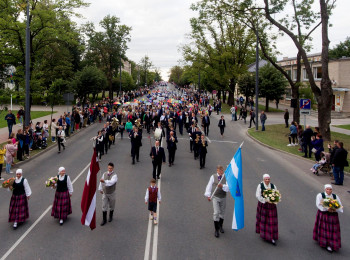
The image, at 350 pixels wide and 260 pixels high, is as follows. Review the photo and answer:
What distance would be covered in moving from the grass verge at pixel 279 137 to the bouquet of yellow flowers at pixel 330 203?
10124 mm

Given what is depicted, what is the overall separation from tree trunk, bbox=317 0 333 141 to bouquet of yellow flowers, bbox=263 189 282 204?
50.2ft

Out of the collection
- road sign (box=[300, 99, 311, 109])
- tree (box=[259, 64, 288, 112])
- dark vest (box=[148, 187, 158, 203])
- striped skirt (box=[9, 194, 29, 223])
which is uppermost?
tree (box=[259, 64, 288, 112])

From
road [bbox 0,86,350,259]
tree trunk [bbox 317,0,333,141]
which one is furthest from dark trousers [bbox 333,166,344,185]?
tree trunk [bbox 317,0,333,141]

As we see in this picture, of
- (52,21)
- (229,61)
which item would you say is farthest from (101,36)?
(52,21)

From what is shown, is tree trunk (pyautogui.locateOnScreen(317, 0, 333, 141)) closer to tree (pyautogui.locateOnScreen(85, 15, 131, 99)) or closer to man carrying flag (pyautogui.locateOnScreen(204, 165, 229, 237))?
man carrying flag (pyautogui.locateOnScreen(204, 165, 229, 237))

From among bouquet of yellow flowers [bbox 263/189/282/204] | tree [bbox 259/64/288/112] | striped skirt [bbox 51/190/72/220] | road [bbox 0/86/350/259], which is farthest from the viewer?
tree [bbox 259/64/288/112]

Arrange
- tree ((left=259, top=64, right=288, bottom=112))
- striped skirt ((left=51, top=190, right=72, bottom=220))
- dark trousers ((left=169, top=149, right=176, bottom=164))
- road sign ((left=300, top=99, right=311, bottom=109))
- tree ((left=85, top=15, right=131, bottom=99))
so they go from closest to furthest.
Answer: striped skirt ((left=51, top=190, right=72, bottom=220)), dark trousers ((left=169, top=149, right=176, bottom=164)), road sign ((left=300, top=99, right=311, bottom=109)), tree ((left=259, top=64, right=288, bottom=112)), tree ((left=85, top=15, right=131, bottom=99))

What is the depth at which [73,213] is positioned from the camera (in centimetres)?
928

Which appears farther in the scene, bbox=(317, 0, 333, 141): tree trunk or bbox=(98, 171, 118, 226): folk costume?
bbox=(317, 0, 333, 141): tree trunk

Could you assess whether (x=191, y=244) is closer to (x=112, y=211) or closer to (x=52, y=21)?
(x=112, y=211)

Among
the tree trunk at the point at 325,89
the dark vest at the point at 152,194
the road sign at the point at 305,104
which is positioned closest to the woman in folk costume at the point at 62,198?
the dark vest at the point at 152,194

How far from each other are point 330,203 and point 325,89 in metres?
15.3

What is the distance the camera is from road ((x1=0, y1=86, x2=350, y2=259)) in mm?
7062

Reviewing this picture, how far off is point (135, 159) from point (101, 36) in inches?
1724
